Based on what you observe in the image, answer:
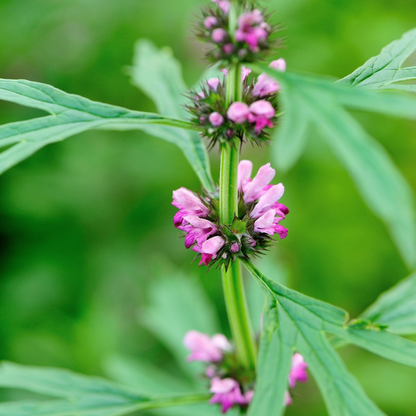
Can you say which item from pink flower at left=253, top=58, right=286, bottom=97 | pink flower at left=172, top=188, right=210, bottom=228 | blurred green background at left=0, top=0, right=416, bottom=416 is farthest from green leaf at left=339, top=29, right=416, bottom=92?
blurred green background at left=0, top=0, right=416, bottom=416

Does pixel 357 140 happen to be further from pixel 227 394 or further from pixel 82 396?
pixel 82 396

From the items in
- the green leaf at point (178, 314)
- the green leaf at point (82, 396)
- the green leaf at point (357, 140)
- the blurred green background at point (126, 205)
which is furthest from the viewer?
the blurred green background at point (126, 205)

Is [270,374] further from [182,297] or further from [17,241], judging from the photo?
[17,241]

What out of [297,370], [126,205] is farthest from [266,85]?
[126,205]

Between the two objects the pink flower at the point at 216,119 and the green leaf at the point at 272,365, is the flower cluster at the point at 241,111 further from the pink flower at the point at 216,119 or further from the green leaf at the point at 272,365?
the green leaf at the point at 272,365

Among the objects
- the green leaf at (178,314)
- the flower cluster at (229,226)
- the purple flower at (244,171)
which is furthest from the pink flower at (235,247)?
the green leaf at (178,314)
